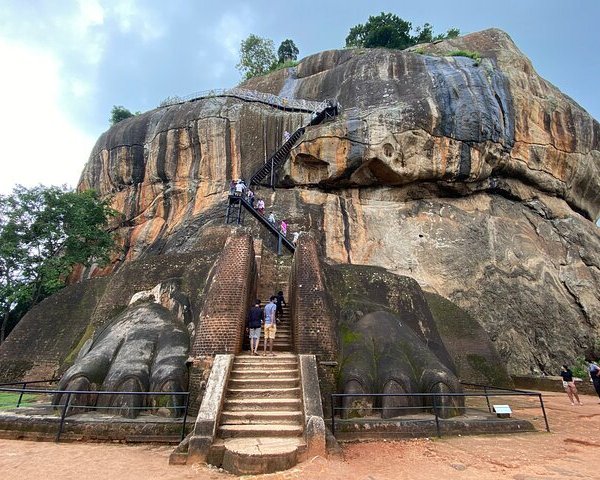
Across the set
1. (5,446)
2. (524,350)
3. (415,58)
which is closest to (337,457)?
(5,446)

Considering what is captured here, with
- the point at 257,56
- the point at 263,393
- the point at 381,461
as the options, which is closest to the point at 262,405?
the point at 263,393

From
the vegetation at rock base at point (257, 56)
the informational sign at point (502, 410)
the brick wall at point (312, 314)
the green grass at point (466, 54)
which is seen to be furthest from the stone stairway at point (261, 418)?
the vegetation at rock base at point (257, 56)

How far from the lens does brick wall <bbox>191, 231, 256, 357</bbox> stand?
25.1ft

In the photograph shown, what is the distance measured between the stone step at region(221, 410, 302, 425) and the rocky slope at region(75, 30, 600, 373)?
13.1 metres

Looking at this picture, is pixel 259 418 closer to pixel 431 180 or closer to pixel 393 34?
pixel 431 180

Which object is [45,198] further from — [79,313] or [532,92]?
[532,92]

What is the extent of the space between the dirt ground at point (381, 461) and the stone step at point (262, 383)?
1313 millimetres

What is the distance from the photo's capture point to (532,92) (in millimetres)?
22828

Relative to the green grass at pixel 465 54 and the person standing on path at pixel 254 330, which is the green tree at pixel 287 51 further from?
A: the person standing on path at pixel 254 330

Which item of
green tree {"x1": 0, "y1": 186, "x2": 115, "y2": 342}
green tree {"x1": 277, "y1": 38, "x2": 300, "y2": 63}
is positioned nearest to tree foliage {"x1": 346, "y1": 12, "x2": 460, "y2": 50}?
green tree {"x1": 277, "y1": 38, "x2": 300, "y2": 63}

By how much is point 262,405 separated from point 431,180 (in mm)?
17119

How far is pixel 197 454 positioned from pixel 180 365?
3.00 metres

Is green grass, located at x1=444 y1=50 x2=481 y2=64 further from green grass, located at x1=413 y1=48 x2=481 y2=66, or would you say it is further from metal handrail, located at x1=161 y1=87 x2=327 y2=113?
metal handrail, located at x1=161 y1=87 x2=327 y2=113

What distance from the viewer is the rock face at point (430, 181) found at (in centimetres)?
1850
